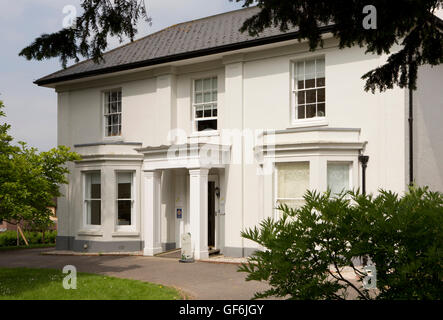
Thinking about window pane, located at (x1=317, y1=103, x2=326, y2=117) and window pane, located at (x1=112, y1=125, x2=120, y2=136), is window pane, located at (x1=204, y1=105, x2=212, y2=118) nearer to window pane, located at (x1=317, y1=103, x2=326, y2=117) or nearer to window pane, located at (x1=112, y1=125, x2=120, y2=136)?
window pane, located at (x1=112, y1=125, x2=120, y2=136)

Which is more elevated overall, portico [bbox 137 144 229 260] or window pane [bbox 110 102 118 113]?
window pane [bbox 110 102 118 113]

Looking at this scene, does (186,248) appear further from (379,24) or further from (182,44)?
(379,24)

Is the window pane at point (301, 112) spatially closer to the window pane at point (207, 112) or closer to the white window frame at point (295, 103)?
the white window frame at point (295, 103)

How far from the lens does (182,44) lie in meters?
18.2

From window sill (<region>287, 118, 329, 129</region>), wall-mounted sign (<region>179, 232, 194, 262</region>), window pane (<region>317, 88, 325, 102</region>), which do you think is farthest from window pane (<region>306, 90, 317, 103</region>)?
wall-mounted sign (<region>179, 232, 194, 262</region>)

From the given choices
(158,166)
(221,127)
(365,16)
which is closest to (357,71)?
(221,127)

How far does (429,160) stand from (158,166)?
28.9 ft

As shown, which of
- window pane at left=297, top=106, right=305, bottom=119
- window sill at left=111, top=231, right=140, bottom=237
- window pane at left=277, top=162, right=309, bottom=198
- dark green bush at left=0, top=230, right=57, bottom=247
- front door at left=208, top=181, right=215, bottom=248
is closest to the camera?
window pane at left=277, top=162, right=309, bottom=198

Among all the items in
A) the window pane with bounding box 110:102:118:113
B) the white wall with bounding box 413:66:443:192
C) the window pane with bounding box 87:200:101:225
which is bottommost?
the window pane with bounding box 87:200:101:225

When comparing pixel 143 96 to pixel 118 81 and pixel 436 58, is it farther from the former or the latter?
pixel 436 58

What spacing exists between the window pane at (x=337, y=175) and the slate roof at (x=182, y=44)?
4182 mm

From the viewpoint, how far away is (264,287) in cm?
1022

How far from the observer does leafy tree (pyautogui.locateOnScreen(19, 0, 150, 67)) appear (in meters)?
6.86

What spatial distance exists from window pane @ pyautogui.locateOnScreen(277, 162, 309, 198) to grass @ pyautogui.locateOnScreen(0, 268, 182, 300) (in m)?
5.84
